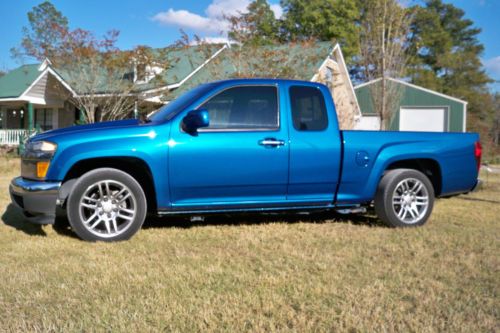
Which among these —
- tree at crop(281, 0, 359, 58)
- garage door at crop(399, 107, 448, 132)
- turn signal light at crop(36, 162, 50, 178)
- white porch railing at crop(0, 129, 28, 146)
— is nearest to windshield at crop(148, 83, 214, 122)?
turn signal light at crop(36, 162, 50, 178)

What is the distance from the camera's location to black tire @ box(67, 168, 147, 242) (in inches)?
187

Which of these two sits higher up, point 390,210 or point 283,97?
point 283,97

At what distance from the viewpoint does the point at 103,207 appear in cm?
487

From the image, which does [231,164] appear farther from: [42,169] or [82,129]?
[42,169]

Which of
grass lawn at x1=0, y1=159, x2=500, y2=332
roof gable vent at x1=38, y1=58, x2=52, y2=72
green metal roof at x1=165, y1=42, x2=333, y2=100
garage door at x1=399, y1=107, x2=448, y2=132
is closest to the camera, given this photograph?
grass lawn at x1=0, y1=159, x2=500, y2=332

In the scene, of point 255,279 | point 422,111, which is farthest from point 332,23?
point 255,279

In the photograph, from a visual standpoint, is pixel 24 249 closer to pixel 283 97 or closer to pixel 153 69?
pixel 283 97

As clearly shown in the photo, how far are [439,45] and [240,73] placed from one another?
4014cm

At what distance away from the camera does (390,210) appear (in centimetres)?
565

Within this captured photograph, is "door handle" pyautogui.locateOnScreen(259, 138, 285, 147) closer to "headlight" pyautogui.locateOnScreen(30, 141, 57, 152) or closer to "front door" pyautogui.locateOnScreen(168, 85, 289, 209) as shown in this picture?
"front door" pyautogui.locateOnScreen(168, 85, 289, 209)

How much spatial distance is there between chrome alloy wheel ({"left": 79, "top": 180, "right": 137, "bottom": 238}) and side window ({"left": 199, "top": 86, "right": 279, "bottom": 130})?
1185 mm

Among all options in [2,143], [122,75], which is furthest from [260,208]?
[2,143]

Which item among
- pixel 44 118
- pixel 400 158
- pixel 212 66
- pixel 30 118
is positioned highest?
pixel 212 66

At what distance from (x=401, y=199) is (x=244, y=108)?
7.31ft
